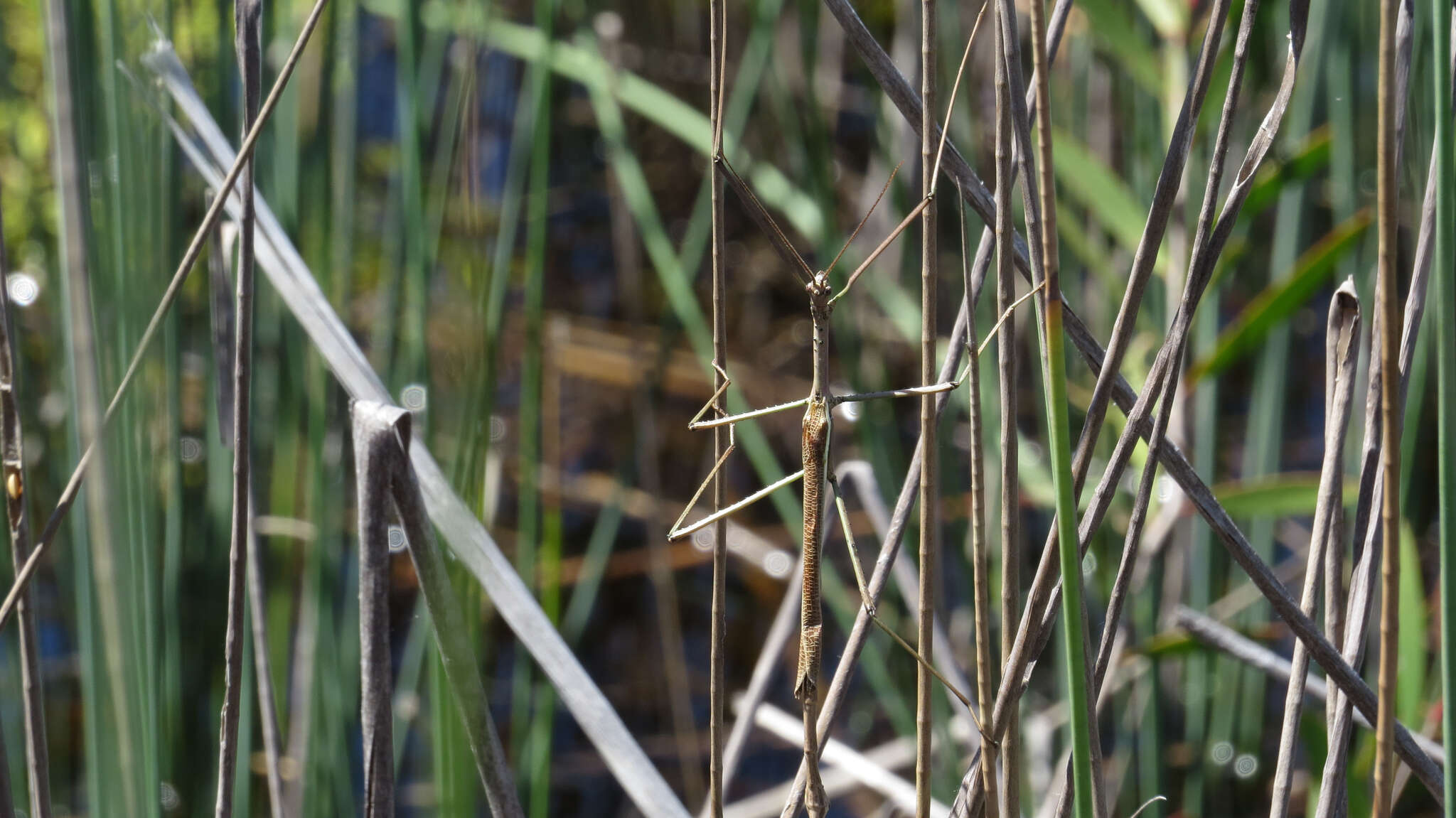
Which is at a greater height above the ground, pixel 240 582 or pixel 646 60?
Result: pixel 646 60

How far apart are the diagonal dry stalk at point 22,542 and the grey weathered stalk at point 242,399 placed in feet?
0.42

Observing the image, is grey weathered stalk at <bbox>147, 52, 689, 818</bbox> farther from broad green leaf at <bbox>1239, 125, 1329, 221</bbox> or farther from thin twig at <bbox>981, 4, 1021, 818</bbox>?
broad green leaf at <bbox>1239, 125, 1329, 221</bbox>

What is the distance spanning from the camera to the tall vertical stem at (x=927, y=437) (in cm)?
53

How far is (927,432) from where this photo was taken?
21.8 inches

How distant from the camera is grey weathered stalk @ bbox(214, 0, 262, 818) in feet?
1.89

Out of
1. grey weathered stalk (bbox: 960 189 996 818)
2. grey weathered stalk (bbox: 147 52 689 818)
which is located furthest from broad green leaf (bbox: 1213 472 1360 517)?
grey weathered stalk (bbox: 147 52 689 818)

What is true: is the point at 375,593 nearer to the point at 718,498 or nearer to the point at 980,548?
the point at 718,498

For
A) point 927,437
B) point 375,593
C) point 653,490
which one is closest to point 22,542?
point 375,593

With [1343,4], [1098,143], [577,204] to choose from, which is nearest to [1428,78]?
[1343,4]

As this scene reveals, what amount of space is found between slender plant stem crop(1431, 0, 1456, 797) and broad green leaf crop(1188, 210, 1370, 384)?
2.09 ft

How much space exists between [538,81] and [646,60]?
1.39 meters

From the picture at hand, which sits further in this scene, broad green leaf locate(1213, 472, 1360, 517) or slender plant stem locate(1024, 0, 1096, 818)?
broad green leaf locate(1213, 472, 1360, 517)

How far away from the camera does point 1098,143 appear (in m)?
1.80

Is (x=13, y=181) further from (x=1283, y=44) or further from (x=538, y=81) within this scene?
(x=1283, y=44)
